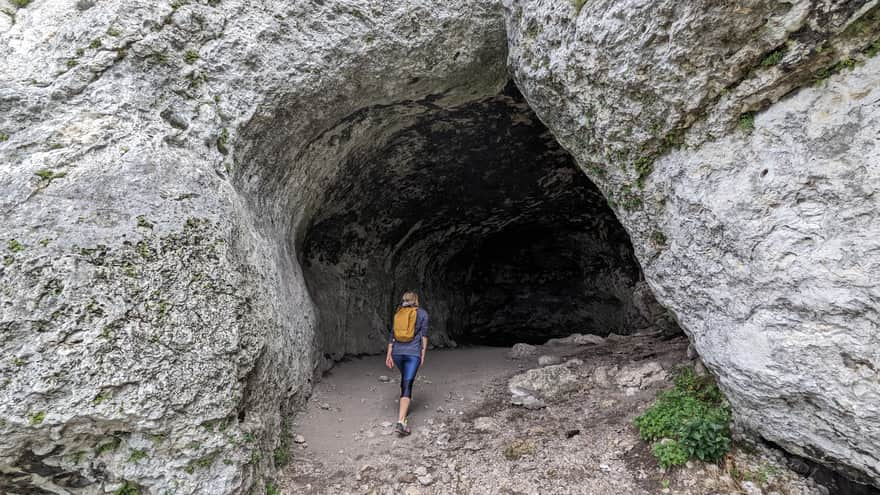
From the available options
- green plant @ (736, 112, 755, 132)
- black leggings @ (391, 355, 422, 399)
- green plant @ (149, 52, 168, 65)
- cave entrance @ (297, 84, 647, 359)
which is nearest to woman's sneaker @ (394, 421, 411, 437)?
black leggings @ (391, 355, 422, 399)

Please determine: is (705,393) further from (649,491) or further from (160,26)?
(160,26)

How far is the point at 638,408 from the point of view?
5.10 m

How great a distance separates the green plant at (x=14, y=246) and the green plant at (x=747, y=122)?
559 cm

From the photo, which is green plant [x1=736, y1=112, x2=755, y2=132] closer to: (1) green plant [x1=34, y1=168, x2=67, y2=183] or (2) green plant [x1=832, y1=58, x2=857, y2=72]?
(2) green plant [x1=832, y1=58, x2=857, y2=72]

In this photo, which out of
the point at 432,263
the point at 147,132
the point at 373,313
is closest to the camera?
the point at 147,132

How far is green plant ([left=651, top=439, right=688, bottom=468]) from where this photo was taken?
409 cm

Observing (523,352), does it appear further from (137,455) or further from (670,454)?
(137,455)

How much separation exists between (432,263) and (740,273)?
856 centimetres

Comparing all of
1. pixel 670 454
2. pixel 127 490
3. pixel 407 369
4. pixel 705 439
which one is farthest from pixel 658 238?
pixel 127 490

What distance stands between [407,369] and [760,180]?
4058mm

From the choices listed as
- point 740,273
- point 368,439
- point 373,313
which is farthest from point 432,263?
point 740,273

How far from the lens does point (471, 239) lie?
39.4 ft

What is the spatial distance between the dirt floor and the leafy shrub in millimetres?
109

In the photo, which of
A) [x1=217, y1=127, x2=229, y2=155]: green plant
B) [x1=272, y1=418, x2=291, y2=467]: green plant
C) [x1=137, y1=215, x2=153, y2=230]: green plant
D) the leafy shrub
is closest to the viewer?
[x1=137, y1=215, x2=153, y2=230]: green plant
